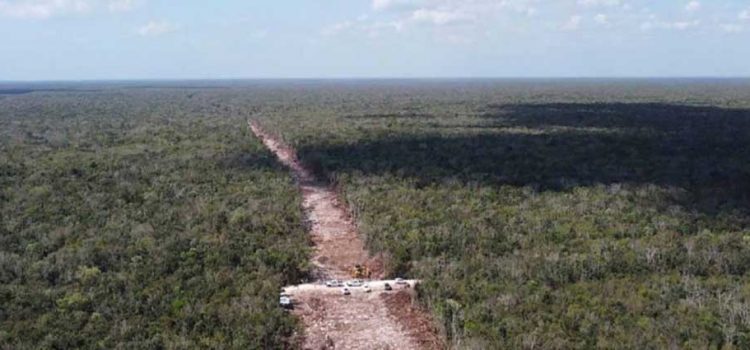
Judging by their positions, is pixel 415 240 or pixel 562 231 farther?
pixel 562 231

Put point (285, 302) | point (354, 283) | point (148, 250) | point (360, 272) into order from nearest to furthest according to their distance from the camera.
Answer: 1. point (285, 302)
2. point (354, 283)
3. point (360, 272)
4. point (148, 250)

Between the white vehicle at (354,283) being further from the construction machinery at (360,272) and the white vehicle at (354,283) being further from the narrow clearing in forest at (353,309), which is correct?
the construction machinery at (360,272)

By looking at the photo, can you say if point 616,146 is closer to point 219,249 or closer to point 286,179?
point 286,179

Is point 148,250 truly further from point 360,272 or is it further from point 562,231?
point 562,231

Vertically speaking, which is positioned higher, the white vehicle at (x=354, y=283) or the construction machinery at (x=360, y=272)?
the white vehicle at (x=354, y=283)

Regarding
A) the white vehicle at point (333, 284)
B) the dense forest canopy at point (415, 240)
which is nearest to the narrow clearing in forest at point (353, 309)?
the white vehicle at point (333, 284)

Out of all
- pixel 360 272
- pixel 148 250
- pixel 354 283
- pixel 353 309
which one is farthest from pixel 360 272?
pixel 148 250
